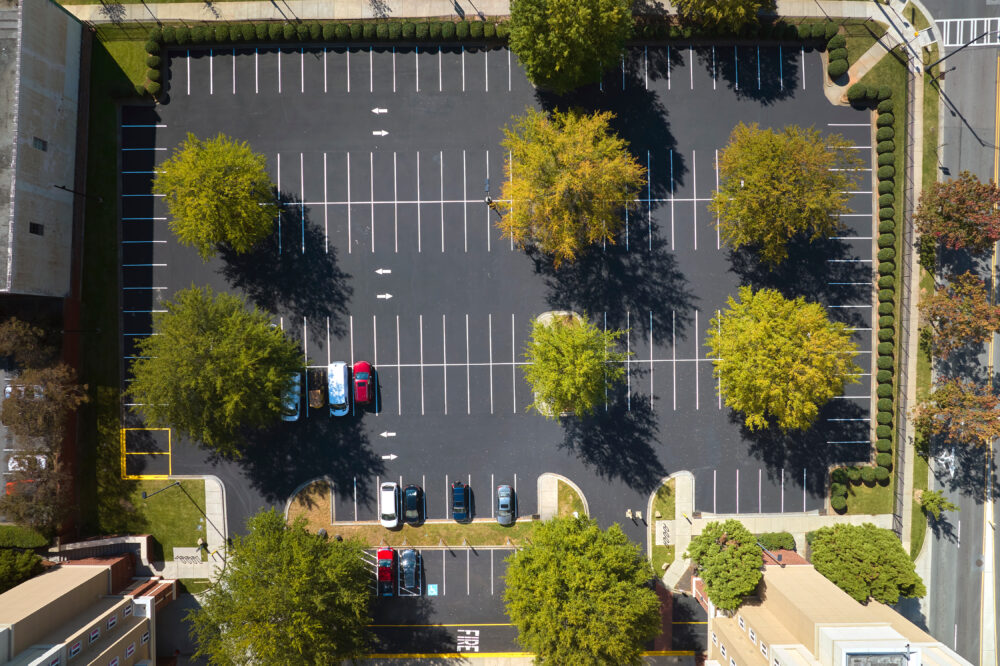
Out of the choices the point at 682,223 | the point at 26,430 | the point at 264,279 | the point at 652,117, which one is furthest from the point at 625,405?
the point at 26,430

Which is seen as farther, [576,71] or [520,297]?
[520,297]

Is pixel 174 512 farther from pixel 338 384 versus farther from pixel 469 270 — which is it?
pixel 469 270

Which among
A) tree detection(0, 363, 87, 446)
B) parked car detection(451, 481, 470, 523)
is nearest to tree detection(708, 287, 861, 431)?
parked car detection(451, 481, 470, 523)

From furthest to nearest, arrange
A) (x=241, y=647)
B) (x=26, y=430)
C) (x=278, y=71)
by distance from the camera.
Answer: (x=278, y=71) < (x=26, y=430) < (x=241, y=647)

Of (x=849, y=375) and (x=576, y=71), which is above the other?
(x=576, y=71)

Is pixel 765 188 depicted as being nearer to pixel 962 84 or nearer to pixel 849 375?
pixel 849 375

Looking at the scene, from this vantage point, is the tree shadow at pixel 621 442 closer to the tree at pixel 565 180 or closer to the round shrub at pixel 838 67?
→ the tree at pixel 565 180
